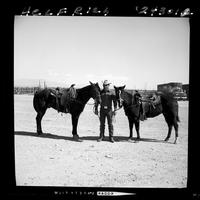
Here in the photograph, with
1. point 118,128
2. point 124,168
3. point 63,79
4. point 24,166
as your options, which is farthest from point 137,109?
point 24,166

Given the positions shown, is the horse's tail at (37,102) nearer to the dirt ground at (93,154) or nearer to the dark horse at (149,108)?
the dirt ground at (93,154)

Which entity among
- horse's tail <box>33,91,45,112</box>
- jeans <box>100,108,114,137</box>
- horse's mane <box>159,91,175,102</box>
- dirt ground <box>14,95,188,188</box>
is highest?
horse's mane <box>159,91,175,102</box>

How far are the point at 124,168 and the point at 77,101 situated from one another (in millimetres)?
867

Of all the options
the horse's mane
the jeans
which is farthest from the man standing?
the horse's mane

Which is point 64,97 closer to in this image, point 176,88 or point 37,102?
point 37,102

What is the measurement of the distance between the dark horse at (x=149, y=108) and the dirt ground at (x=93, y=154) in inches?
2.1

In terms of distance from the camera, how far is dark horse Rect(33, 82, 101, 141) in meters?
2.94

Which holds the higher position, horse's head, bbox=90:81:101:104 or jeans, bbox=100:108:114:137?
horse's head, bbox=90:81:101:104

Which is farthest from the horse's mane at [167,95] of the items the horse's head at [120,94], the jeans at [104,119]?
the jeans at [104,119]

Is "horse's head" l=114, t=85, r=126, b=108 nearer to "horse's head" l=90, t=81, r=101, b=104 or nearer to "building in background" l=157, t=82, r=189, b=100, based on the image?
"horse's head" l=90, t=81, r=101, b=104

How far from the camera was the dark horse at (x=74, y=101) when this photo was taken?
9.65ft

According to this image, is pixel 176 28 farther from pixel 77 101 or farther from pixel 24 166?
pixel 24 166

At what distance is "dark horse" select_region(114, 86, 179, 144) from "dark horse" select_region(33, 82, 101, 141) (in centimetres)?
26

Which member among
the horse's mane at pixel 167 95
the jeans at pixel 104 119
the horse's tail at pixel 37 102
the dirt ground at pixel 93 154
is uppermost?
the horse's mane at pixel 167 95
